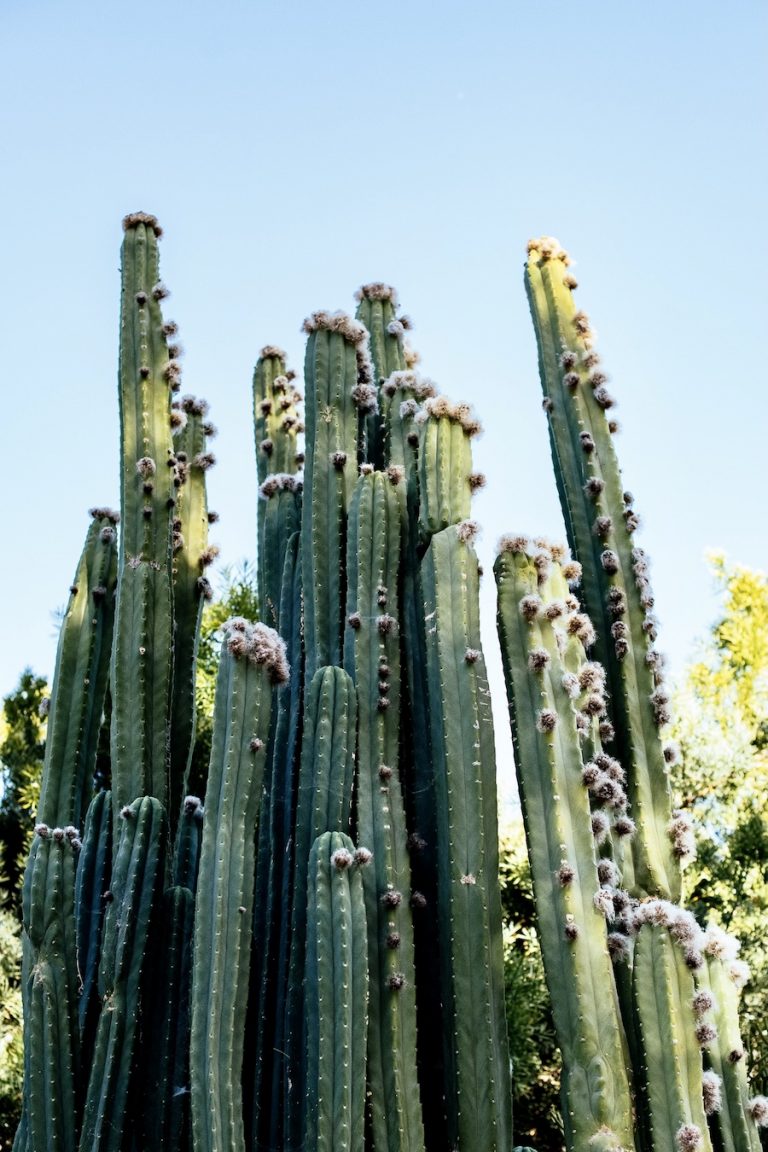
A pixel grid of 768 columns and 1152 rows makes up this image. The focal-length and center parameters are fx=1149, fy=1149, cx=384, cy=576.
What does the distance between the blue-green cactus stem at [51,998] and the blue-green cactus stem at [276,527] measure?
133 cm

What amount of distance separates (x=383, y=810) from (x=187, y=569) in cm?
164

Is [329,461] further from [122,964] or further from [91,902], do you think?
[122,964]

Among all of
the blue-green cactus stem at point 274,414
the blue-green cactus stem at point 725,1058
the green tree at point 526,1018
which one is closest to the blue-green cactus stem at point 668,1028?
the blue-green cactus stem at point 725,1058

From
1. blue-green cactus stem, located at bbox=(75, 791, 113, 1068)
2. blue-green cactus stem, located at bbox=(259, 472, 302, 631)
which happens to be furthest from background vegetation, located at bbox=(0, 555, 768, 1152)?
blue-green cactus stem, located at bbox=(75, 791, 113, 1068)

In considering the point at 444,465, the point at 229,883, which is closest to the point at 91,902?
the point at 229,883

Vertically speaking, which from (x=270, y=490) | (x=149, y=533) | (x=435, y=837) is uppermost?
(x=270, y=490)

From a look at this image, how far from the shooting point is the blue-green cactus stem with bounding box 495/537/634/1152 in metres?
3.13

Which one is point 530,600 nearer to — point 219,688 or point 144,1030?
point 219,688

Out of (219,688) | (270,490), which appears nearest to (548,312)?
(270,490)

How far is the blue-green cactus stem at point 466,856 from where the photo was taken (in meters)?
3.29

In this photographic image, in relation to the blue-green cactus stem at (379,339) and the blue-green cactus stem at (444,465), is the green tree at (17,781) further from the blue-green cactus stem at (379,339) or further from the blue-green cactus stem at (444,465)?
the blue-green cactus stem at (444,465)

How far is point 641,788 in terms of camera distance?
158 inches

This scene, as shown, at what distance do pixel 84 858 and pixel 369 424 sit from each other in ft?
6.62

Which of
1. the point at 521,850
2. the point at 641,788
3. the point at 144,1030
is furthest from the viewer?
the point at 521,850
